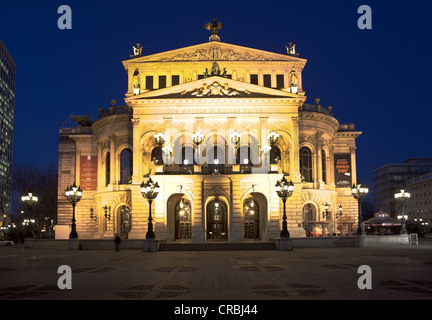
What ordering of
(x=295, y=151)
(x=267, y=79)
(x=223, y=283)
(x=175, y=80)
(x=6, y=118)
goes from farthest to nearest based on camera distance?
(x=6, y=118) → (x=267, y=79) → (x=175, y=80) → (x=295, y=151) → (x=223, y=283)

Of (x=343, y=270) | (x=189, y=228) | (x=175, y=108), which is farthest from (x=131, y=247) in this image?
(x=343, y=270)

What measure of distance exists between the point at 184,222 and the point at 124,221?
8.03 meters

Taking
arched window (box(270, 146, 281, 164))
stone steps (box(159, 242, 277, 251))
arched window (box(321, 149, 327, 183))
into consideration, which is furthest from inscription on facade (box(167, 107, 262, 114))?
stone steps (box(159, 242, 277, 251))

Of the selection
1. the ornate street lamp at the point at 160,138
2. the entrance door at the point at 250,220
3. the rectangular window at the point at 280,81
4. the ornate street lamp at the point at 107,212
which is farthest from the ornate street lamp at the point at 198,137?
the ornate street lamp at the point at 107,212

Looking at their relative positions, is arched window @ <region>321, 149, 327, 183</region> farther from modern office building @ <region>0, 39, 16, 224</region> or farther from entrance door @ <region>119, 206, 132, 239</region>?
modern office building @ <region>0, 39, 16, 224</region>

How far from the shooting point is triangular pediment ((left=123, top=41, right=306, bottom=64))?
196 feet

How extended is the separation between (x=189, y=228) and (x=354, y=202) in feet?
75.4

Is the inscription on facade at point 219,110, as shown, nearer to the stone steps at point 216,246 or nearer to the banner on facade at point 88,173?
the banner on facade at point 88,173

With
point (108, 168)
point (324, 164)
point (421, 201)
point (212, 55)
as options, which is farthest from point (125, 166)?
point (421, 201)

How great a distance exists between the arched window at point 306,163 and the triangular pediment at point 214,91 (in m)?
8.19

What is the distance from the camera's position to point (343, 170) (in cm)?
6375

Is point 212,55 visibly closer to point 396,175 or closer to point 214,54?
point 214,54

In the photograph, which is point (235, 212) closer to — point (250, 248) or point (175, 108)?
point (250, 248)

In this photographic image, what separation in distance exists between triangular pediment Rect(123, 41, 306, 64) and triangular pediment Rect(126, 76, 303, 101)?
655cm
